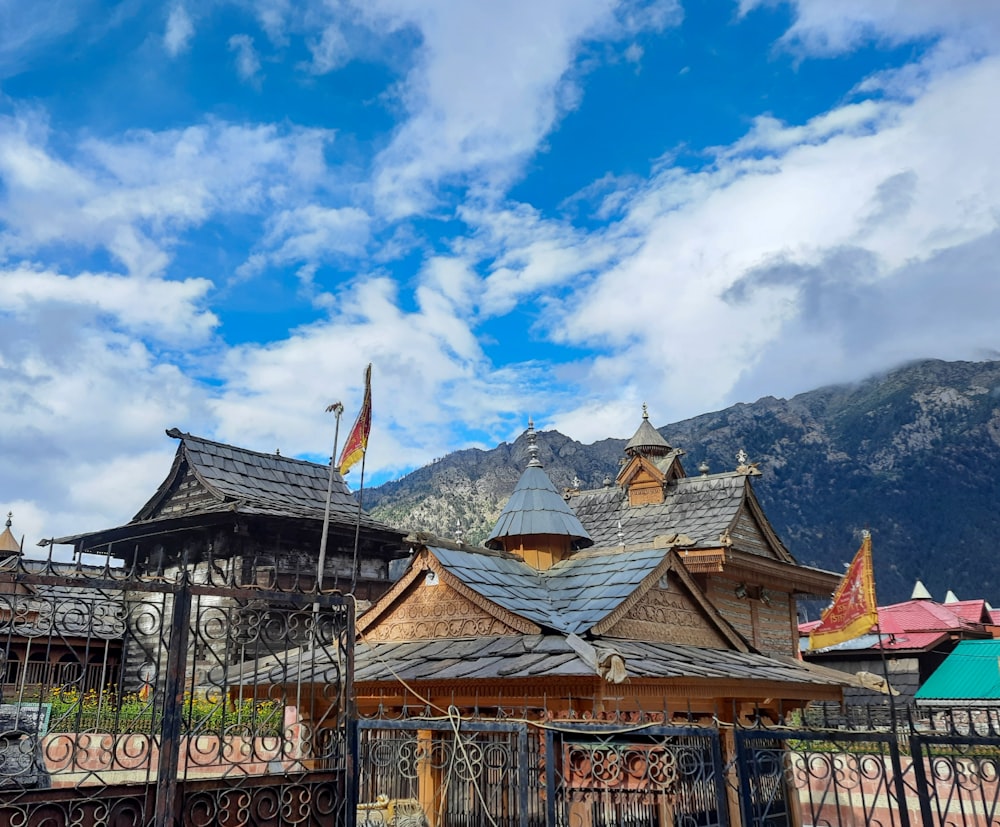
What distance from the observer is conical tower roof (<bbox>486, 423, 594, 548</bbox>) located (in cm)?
1408

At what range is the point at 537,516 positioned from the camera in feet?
46.6

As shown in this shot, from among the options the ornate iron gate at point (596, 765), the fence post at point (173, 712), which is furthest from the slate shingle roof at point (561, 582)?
the fence post at point (173, 712)

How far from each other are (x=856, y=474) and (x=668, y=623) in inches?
2630

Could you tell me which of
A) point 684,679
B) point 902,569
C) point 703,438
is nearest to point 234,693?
point 684,679

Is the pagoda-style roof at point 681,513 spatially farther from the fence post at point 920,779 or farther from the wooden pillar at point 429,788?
the fence post at point 920,779

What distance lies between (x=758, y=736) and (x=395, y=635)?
6859mm

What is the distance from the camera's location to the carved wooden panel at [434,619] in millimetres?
11031

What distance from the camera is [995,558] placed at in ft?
198

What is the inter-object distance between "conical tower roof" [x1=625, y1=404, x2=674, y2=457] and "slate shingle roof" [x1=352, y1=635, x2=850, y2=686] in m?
10.9

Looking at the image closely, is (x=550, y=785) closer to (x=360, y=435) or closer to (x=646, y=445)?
(x=360, y=435)

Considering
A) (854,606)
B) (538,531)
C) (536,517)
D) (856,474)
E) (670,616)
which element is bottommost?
(670,616)

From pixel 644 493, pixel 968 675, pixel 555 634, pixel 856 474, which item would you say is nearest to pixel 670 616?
pixel 555 634

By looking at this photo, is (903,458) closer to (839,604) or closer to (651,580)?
(839,604)

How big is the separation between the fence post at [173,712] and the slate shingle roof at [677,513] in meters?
14.2
